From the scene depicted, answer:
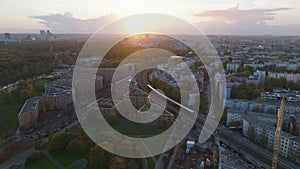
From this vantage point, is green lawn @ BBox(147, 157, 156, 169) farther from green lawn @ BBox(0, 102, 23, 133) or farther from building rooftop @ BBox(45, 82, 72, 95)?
building rooftop @ BBox(45, 82, 72, 95)

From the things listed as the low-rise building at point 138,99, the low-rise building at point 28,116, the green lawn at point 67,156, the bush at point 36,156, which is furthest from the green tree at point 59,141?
the low-rise building at point 138,99

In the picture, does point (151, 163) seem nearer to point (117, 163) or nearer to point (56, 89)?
point (117, 163)

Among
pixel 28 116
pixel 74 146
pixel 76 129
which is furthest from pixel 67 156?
pixel 28 116

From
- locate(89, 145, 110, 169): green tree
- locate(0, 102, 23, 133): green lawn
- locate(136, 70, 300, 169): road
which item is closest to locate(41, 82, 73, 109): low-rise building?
locate(0, 102, 23, 133): green lawn

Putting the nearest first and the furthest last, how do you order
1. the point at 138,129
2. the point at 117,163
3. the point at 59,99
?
the point at 117,163
the point at 138,129
the point at 59,99

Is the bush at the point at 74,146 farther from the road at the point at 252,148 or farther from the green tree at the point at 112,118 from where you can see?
the road at the point at 252,148

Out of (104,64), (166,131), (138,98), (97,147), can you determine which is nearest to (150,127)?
(166,131)
